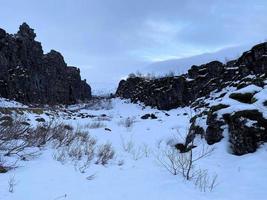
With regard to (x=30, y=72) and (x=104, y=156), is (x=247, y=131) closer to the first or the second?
(x=104, y=156)

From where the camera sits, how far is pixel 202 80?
45.9 metres

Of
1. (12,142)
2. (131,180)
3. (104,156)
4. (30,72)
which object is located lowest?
(131,180)

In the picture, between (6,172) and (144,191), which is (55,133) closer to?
(6,172)

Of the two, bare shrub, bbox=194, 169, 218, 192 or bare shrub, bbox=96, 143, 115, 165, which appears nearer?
bare shrub, bbox=194, 169, 218, 192

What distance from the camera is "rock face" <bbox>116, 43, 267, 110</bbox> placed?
33.0m

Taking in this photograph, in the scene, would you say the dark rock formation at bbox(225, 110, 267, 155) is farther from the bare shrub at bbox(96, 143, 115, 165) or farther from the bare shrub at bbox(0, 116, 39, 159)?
the bare shrub at bbox(0, 116, 39, 159)

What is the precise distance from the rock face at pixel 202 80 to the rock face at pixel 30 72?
23133 millimetres

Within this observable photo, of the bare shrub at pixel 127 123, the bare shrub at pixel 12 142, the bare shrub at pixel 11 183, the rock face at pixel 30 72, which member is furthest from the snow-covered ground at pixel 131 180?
the rock face at pixel 30 72

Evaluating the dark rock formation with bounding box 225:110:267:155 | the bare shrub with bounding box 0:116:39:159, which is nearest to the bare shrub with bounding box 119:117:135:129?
the bare shrub with bounding box 0:116:39:159

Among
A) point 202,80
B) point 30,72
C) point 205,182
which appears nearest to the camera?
point 205,182

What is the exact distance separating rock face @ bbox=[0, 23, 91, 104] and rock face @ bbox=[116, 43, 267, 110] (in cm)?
2313

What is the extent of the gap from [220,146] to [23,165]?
225 inches

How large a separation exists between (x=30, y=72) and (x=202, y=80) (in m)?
40.2

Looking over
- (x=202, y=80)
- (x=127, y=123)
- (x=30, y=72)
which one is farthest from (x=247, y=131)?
(x=30, y=72)
